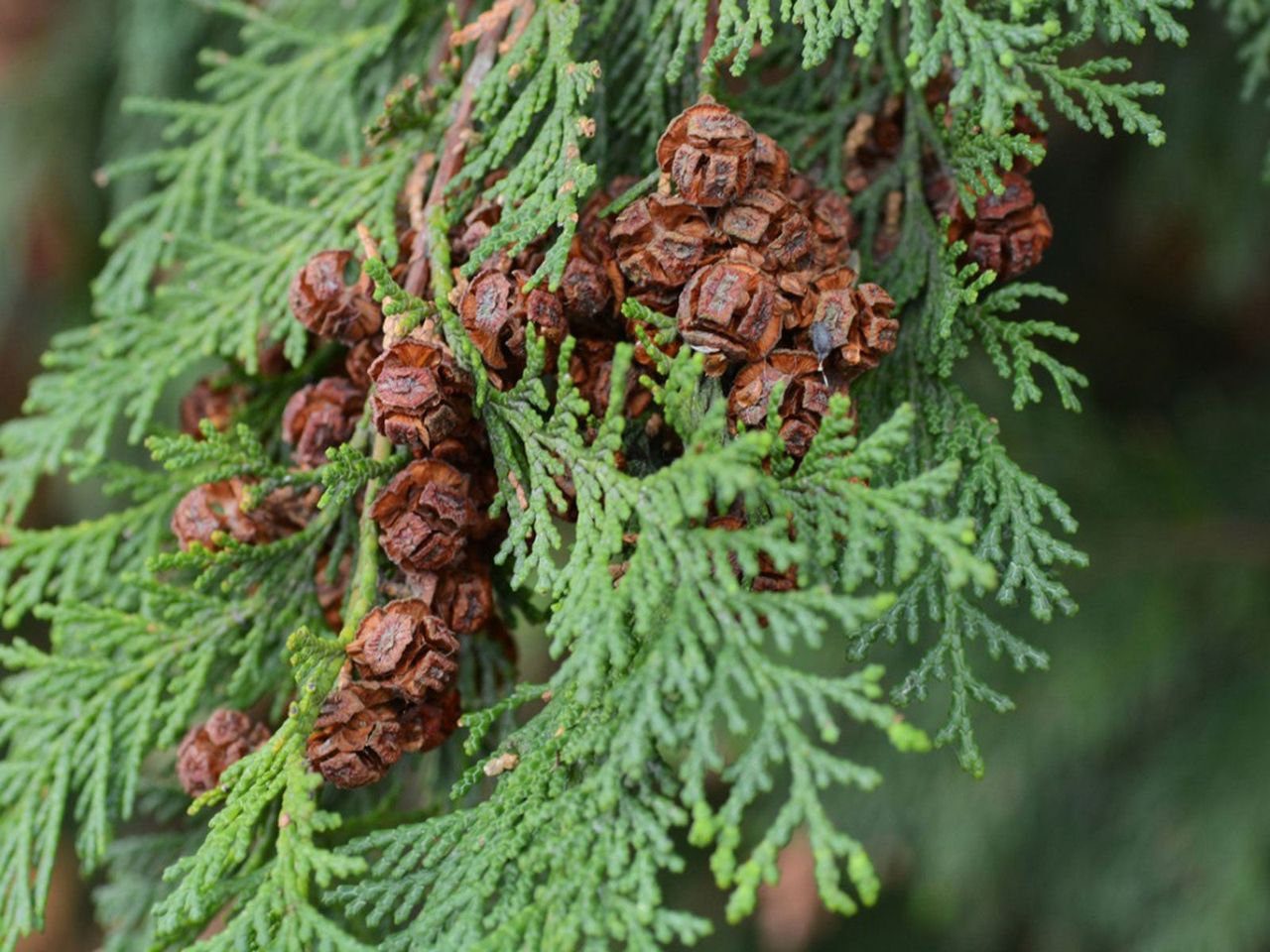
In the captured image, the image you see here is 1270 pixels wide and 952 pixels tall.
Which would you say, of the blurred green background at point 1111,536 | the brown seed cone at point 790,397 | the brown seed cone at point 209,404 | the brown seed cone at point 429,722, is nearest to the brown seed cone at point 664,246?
the brown seed cone at point 790,397

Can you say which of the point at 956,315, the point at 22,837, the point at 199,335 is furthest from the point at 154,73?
the point at 956,315

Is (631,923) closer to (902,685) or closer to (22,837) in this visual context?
(902,685)

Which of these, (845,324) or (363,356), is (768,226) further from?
(363,356)

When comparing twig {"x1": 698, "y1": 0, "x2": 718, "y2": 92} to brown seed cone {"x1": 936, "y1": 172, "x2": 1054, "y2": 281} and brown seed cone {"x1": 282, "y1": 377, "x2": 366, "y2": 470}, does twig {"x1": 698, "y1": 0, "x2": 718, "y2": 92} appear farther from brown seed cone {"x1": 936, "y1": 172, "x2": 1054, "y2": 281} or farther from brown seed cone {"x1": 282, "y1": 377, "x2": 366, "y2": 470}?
brown seed cone {"x1": 282, "y1": 377, "x2": 366, "y2": 470}

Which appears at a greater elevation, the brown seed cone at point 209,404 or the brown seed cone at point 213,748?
the brown seed cone at point 209,404

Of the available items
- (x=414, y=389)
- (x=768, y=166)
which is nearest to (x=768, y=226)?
(x=768, y=166)

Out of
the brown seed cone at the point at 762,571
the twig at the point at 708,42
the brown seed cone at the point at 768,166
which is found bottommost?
the brown seed cone at the point at 762,571

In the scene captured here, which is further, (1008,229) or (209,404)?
(209,404)

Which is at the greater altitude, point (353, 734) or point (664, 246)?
point (664, 246)

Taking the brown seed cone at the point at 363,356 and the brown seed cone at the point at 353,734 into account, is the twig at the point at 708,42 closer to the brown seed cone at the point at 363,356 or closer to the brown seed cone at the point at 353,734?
the brown seed cone at the point at 363,356
